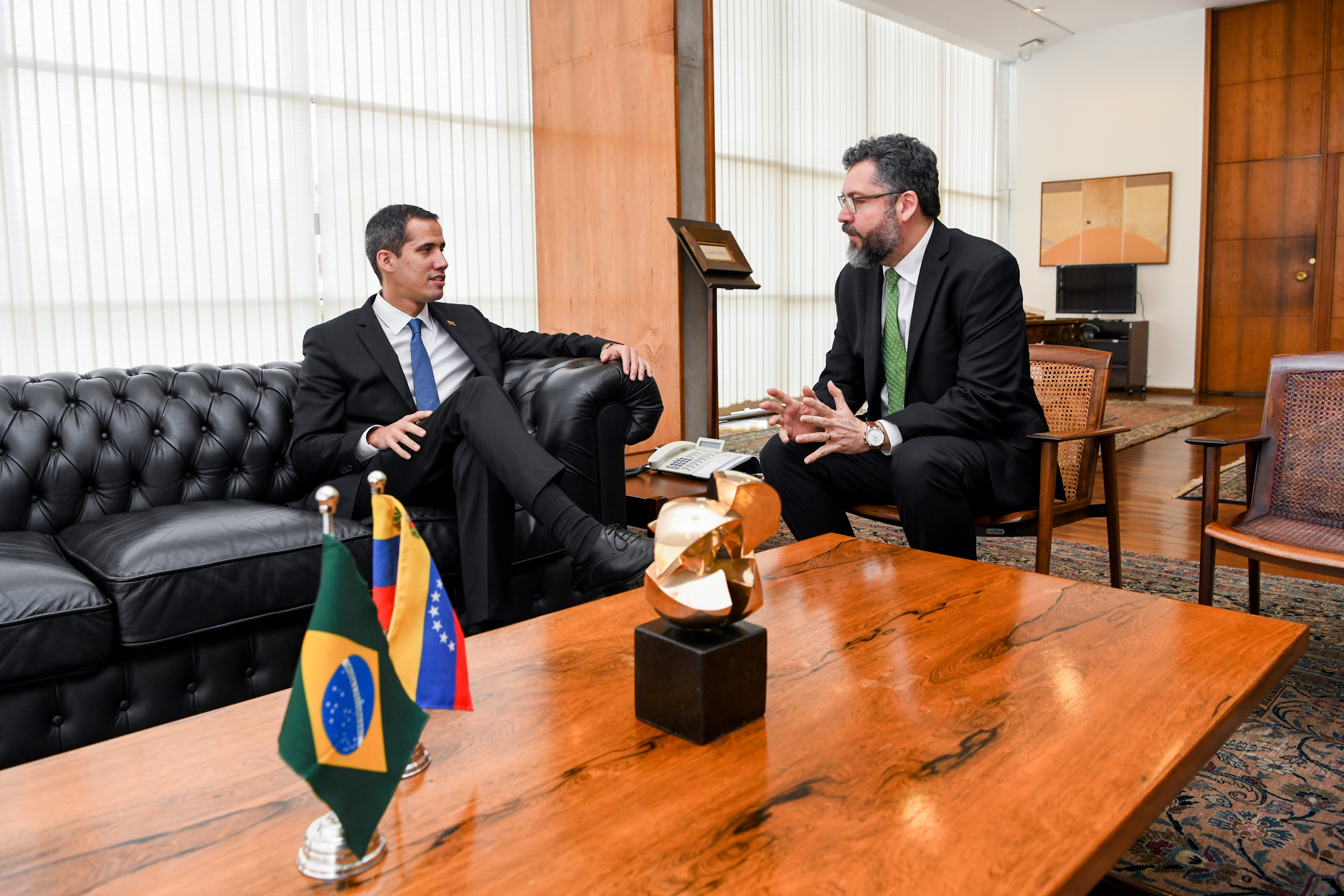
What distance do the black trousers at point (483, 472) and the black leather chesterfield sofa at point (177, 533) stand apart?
109mm

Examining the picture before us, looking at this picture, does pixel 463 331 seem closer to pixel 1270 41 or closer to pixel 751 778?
pixel 751 778

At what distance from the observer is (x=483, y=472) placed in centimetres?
249

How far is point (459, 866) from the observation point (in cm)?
87

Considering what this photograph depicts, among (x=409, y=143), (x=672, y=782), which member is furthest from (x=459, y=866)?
(x=409, y=143)

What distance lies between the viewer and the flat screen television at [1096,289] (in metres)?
9.85

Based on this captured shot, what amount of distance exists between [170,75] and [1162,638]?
179 inches

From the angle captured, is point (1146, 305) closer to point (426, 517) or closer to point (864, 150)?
point (864, 150)

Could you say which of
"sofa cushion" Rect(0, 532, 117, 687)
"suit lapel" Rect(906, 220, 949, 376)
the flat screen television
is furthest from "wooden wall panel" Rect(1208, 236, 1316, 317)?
"sofa cushion" Rect(0, 532, 117, 687)

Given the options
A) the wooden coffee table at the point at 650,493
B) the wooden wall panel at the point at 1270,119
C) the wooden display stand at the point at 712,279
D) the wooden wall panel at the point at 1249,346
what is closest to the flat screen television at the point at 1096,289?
the wooden wall panel at the point at 1249,346

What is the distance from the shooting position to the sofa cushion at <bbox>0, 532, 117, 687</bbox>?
1868 mm

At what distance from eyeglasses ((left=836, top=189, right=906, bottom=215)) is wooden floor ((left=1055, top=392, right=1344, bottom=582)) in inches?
48.7

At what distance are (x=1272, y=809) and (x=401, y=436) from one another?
2151mm

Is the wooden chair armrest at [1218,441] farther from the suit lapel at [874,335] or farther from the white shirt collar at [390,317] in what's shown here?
the white shirt collar at [390,317]

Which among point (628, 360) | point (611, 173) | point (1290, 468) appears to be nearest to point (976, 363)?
point (1290, 468)
